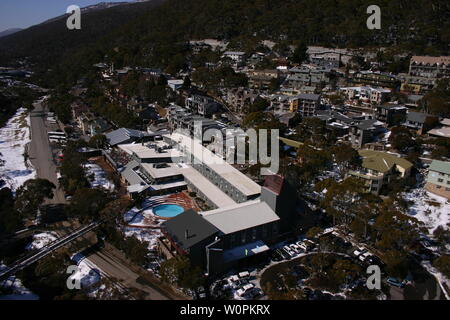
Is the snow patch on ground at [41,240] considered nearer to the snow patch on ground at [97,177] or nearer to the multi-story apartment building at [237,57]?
the snow patch on ground at [97,177]

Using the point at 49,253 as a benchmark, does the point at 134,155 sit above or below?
above

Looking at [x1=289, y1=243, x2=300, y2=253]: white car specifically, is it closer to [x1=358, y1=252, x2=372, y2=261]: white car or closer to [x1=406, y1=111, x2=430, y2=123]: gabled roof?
[x1=358, y1=252, x2=372, y2=261]: white car

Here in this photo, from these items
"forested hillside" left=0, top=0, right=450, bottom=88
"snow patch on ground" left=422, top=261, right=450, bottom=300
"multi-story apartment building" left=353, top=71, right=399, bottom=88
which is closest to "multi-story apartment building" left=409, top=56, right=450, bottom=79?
"multi-story apartment building" left=353, top=71, right=399, bottom=88

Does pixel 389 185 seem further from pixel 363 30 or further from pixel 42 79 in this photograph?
pixel 42 79

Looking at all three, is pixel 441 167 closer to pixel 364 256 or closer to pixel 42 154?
pixel 364 256

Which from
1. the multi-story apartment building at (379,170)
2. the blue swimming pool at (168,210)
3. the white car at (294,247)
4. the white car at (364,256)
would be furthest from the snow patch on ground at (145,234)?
the multi-story apartment building at (379,170)

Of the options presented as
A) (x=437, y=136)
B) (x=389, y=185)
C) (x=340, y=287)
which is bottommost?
(x=340, y=287)

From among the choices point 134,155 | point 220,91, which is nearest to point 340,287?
point 134,155

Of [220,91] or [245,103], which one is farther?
[220,91]
